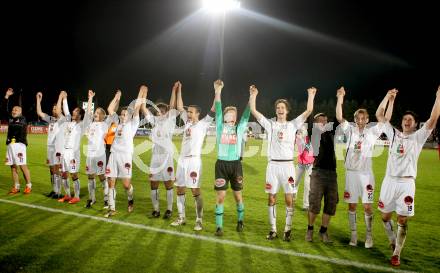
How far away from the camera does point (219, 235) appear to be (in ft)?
23.3

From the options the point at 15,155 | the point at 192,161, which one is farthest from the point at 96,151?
the point at 192,161

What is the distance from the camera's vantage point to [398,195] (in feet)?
19.4

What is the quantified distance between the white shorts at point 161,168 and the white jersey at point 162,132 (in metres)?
0.12

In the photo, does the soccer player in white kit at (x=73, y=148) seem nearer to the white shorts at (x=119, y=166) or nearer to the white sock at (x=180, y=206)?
the white shorts at (x=119, y=166)

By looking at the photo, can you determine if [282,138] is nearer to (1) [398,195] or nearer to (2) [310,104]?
(2) [310,104]

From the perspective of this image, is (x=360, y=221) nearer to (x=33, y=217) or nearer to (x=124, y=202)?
(x=124, y=202)

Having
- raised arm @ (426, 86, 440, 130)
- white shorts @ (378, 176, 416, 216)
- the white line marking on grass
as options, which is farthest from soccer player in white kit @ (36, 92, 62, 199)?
raised arm @ (426, 86, 440, 130)

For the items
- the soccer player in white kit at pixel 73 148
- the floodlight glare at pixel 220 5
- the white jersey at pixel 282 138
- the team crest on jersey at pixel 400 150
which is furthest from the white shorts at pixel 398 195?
the floodlight glare at pixel 220 5

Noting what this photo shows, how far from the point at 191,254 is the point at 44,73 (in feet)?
247

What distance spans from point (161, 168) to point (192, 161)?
983 millimetres

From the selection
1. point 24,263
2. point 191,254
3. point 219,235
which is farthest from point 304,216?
point 24,263

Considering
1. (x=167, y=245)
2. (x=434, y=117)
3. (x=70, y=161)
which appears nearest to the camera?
(x=434, y=117)

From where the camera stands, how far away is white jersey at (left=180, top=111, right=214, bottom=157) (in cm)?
766

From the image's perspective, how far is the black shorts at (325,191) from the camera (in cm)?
689
